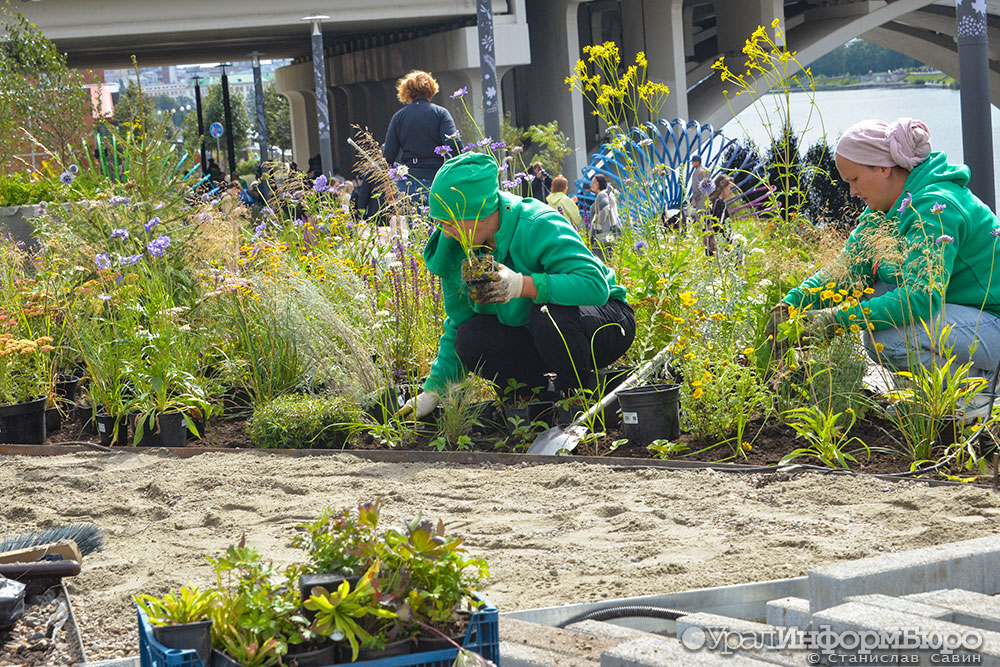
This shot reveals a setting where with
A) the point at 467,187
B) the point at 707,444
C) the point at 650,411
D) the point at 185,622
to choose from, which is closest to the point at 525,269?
the point at 467,187

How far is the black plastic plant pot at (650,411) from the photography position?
460 centimetres

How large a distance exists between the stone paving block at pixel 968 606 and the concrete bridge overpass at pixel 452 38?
2137cm

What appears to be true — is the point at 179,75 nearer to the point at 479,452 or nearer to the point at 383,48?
the point at 383,48

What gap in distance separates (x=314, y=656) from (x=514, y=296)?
277cm

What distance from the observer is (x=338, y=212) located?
23.7ft

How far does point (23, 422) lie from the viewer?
18.0 ft

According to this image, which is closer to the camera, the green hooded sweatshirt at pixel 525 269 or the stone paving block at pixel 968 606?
the stone paving block at pixel 968 606

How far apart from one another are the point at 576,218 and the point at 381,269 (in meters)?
4.44

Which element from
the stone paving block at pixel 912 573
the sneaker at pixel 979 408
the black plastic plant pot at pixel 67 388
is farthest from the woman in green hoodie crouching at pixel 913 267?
the black plastic plant pot at pixel 67 388

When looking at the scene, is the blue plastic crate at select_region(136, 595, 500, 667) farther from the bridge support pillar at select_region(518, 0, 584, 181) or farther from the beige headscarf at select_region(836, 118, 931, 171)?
the bridge support pillar at select_region(518, 0, 584, 181)

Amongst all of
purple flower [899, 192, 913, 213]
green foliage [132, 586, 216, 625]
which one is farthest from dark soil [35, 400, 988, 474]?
green foliage [132, 586, 216, 625]

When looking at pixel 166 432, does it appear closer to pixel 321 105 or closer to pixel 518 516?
pixel 518 516

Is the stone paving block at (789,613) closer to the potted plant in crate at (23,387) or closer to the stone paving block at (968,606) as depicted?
the stone paving block at (968,606)

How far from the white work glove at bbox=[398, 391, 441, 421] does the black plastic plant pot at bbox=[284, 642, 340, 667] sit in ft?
9.86
